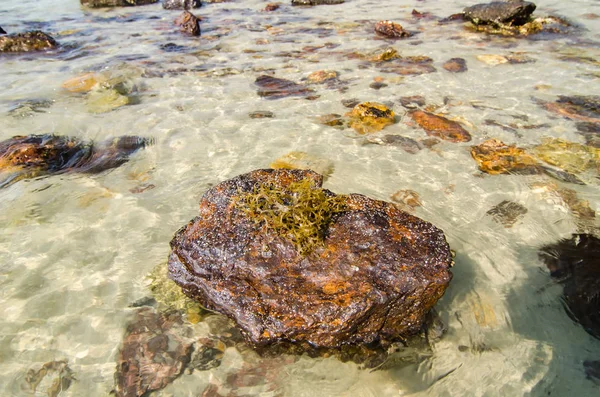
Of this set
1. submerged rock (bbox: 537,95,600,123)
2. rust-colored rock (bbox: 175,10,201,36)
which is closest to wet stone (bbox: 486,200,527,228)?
submerged rock (bbox: 537,95,600,123)

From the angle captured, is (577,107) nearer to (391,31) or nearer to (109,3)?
(391,31)

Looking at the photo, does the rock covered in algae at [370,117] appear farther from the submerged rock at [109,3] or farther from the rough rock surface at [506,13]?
the submerged rock at [109,3]

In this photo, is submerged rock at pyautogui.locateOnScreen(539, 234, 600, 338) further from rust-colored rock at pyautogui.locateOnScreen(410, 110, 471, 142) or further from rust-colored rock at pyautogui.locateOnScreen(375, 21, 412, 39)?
rust-colored rock at pyautogui.locateOnScreen(375, 21, 412, 39)

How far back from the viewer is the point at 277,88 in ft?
24.5

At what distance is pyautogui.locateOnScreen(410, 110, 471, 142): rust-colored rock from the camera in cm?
570

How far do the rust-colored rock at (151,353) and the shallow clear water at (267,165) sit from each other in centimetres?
9

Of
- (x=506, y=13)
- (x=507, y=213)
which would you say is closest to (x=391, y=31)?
(x=506, y=13)

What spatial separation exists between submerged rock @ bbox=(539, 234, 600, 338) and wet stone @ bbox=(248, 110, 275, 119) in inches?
168

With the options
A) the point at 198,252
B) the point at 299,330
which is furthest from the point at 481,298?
the point at 198,252

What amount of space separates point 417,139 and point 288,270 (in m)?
3.50

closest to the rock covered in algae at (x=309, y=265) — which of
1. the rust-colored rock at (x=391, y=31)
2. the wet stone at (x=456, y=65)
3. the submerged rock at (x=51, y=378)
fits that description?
the submerged rock at (x=51, y=378)

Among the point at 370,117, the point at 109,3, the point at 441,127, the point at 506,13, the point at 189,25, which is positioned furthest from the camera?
the point at 109,3

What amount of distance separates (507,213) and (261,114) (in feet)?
12.9

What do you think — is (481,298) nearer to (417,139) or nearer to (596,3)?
(417,139)
